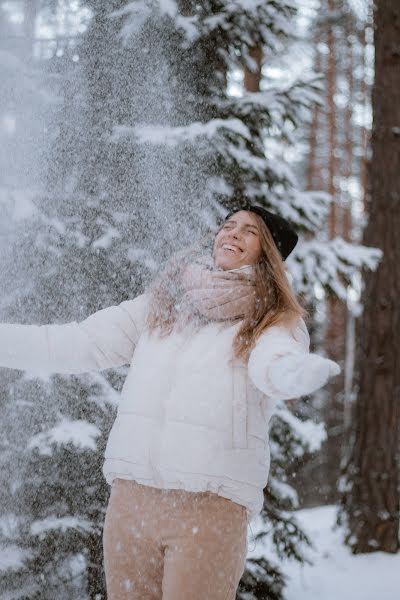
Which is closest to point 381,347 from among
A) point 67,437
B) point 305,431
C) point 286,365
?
point 305,431

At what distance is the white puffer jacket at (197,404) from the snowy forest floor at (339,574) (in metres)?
2.69

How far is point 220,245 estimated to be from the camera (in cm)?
242

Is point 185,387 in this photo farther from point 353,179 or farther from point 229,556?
point 353,179

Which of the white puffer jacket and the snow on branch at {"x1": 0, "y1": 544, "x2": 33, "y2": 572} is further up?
the white puffer jacket

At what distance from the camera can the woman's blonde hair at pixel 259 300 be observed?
2.08 m

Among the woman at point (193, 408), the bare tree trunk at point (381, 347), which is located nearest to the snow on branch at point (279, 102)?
the bare tree trunk at point (381, 347)

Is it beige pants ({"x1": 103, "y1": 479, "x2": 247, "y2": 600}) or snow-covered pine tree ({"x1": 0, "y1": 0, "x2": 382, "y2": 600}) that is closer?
beige pants ({"x1": 103, "y1": 479, "x2": 247, "y2": 600})

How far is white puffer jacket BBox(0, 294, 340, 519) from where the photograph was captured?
1943mm

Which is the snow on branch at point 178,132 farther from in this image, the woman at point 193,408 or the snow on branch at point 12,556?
the snow on branch at point 12,556

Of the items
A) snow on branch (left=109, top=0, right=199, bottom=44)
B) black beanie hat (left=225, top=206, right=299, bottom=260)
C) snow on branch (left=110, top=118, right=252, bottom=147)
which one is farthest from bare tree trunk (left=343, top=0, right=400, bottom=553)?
black beanie hat (left=225, top=206, right=299, bottom=260)

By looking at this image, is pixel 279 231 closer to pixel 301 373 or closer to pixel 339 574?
pixel 301 373

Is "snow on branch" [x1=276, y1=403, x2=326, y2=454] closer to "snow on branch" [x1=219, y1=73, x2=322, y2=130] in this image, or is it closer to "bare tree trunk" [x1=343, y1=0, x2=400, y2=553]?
"bare tree trunk" [x1=343, y1=0, x2=400, y2=553]

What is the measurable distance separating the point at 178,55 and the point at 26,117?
122cm

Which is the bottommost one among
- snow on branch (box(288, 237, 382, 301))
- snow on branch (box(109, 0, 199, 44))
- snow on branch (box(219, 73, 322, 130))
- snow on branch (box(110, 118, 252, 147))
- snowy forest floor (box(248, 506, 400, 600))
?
snowy forest floor (box(248, 506, 400, 600))
